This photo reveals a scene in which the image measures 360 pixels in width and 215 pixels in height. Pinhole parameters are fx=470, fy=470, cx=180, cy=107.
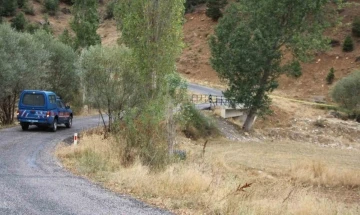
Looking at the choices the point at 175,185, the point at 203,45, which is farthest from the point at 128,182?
the point at 203,45

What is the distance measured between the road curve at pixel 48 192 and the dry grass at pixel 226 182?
61 cm

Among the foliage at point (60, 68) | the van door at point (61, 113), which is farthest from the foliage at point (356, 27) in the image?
the van door at point (61, 113)

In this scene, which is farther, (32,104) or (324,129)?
(324,129)

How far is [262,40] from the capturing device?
3731 cm

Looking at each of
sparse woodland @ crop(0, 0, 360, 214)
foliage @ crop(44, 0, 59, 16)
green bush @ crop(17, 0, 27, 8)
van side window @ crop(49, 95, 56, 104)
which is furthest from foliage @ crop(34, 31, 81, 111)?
foliage @ crop(44, 0, 59, 16)

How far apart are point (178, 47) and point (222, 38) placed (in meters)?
19.9

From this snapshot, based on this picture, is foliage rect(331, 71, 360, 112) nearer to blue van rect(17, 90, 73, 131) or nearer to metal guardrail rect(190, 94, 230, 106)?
metal guardrail rect(190, 94, 230, 106)

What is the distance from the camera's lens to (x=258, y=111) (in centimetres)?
4103

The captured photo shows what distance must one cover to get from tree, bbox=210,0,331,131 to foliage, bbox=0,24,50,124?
600 inches

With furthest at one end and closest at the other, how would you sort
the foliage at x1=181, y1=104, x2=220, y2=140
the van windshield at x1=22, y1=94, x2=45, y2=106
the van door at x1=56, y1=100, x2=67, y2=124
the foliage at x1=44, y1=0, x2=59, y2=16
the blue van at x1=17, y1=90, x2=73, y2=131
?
the foliage at x1=44, y1=0, x2=59, y2=16
the foliage at x1=181, y1=104, x2=220, y2=140
the van door at x1=56, y1=100, x2=67, y2=124
the van windshield at x1=22, y1=94, x2=45, y2=106
the blue van at x1=17, y1=90, x2=73, y2=131

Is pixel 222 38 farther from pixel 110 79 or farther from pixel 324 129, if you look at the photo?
pixel 110 79

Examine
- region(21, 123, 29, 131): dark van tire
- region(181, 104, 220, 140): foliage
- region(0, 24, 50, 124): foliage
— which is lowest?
region(181, 104, 220, 140): foliage

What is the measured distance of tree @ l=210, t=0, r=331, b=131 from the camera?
122ft

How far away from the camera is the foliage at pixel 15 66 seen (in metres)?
26.9
